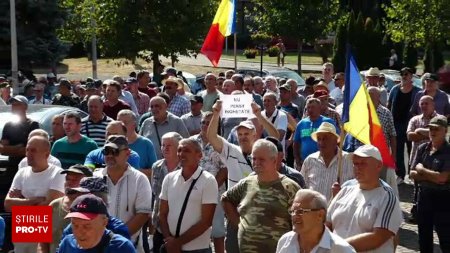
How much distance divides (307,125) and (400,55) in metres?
42.3

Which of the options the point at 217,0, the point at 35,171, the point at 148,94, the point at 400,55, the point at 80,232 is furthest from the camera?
the point at 400,55

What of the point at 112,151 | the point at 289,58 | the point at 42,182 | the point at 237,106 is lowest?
the point at 289,58

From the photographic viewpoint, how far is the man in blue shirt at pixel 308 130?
41.3ft

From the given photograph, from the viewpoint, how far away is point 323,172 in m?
9.84

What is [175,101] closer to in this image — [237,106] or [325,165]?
[237,106]

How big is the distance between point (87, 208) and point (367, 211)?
8.01ft

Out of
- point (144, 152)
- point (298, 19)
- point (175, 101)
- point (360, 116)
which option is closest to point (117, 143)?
point (144, 152)

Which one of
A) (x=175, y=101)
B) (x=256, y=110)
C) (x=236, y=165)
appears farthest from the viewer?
(x=175, y=101)

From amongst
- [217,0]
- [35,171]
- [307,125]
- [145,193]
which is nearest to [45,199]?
[35,171]

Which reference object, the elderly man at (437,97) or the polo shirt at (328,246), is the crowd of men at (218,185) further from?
the elderly man at (437,97)

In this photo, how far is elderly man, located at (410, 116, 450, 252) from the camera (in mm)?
11148

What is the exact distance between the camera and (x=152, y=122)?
42.0ft

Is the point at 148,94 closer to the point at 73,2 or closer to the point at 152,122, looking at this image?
the point at 152,122

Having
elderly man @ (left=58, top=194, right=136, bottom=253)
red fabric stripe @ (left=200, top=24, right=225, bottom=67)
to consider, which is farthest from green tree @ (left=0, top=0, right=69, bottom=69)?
elderly man @ (left=58, top=194, right=136, bottom=253)
